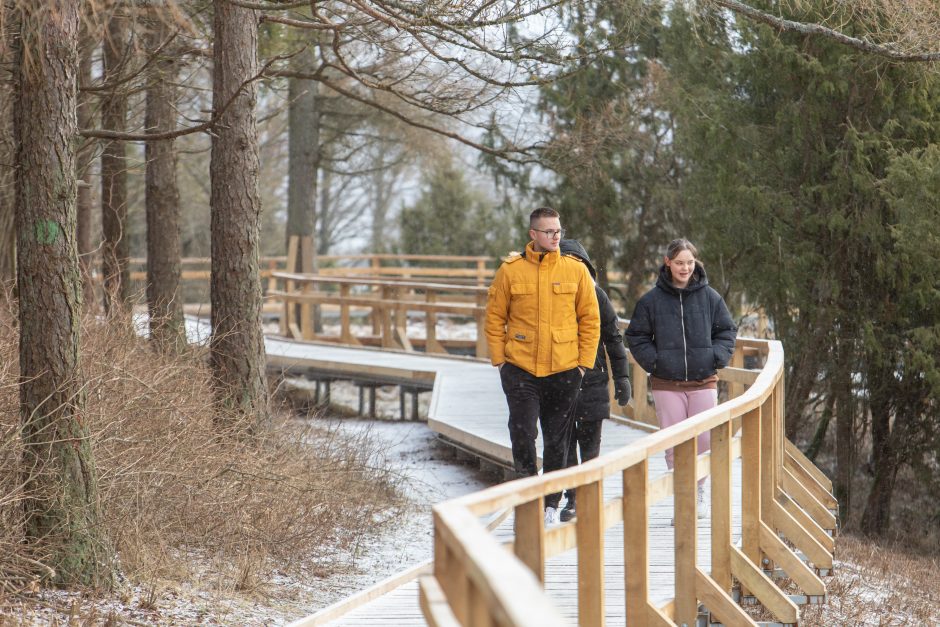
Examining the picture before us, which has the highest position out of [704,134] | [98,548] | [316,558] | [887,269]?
[704,134]

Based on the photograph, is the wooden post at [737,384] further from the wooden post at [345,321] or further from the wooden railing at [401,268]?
the wooden railing at [401,268]

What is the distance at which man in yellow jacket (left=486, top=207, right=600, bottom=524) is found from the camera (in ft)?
18.7

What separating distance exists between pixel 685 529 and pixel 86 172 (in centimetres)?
889

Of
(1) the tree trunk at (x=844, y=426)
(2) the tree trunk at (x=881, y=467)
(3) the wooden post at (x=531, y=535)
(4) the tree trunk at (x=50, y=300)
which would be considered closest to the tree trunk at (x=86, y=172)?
(4) the tree trunk at (x=50, y=300)

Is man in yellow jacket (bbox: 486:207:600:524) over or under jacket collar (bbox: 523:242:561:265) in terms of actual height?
under

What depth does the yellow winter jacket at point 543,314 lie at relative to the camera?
225 inches

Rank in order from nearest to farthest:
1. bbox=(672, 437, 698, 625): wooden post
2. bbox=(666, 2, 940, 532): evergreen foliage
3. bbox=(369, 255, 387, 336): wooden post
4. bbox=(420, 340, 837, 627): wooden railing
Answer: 1. bbox=(420, 340, 837, 627): wooden railing
2. bbox=(672, 437, 698, 625): wooden post
3. bbox=(666, 2, 940, 532): evergreen foliage
4. bbox=(369, 255, 387, 336): wooden post

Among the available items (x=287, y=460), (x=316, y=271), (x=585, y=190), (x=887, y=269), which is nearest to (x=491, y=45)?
(x=287, y=460)

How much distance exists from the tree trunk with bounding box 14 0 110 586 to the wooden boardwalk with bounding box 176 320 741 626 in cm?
123

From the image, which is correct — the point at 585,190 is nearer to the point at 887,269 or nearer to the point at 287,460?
the point at 887,269

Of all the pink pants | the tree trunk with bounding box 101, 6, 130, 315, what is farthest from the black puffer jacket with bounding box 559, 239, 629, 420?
the tree trunk with bounding box 101, 6, 130, 315

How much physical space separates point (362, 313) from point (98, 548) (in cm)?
2408

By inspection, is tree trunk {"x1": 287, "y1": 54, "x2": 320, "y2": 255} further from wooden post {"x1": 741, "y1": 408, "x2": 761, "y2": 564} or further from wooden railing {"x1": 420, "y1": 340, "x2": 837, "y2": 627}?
wooden post {"x1": 741, "y1": 408, "x2": 761, "y2": 564}

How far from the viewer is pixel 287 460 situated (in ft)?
26.7
